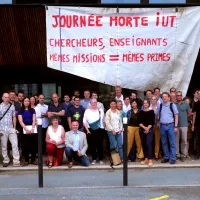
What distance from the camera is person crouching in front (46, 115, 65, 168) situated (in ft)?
26.3

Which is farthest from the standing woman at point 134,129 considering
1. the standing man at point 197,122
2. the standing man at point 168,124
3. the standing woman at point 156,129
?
the standing man at point 197,122

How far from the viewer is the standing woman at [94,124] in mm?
8242

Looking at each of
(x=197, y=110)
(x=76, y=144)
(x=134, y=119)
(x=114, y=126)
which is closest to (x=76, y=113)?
(x=76, y=144)

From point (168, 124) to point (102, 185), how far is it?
248 centimetres

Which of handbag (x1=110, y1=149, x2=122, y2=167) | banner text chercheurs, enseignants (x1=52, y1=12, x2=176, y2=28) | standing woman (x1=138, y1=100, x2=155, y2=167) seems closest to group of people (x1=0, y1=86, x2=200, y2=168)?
standing woman (x1=138, y1=100, x2=155, y2=167)

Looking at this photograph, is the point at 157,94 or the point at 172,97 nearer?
the point at 172,97

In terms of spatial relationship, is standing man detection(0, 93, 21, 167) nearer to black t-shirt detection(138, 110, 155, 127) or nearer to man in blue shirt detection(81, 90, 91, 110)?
man in blue shirt detection(81, 90, 91, 110)

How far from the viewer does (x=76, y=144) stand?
26.2 ft

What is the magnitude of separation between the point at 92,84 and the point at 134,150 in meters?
3.82

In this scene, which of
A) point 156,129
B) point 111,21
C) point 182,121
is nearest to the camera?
point 182,121

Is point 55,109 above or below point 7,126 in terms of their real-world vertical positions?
above

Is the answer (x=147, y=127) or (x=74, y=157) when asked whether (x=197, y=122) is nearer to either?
(x=147, y=127)

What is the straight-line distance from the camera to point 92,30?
9148 millimetres

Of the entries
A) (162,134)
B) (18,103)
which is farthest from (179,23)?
(18,103)
